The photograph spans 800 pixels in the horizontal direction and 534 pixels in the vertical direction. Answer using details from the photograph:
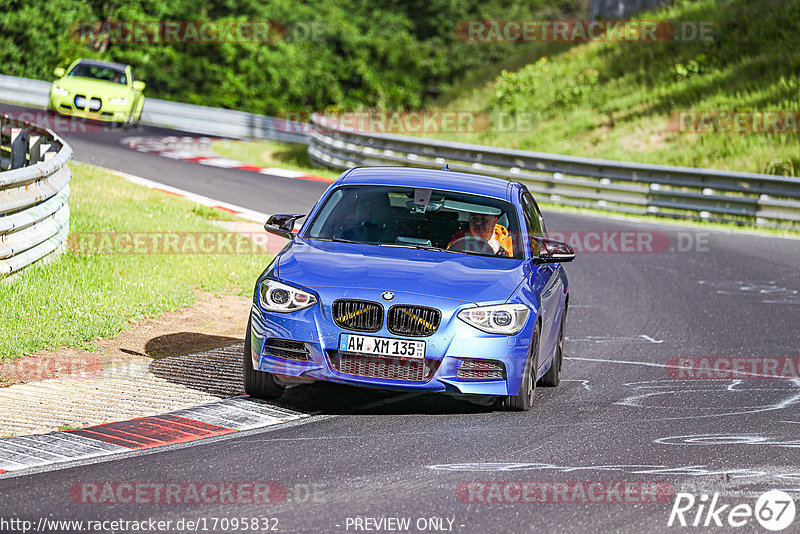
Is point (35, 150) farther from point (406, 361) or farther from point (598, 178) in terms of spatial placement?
point (598, 178)

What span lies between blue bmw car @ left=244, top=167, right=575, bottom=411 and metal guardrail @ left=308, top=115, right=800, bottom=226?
1460 cm

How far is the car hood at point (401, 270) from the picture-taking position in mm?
7391

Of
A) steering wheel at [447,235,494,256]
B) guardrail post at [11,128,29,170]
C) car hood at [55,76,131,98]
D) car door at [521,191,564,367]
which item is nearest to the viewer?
car door at [521,191,564,367]

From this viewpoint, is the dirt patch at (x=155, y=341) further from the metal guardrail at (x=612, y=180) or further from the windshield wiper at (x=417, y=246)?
the metal guardrail at (x=612, y=180)

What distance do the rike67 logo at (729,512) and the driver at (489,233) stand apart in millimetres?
3020

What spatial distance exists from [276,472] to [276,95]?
51.0 meters

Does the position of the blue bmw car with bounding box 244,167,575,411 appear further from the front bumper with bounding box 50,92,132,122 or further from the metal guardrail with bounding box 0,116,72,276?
the front bumper with bounding box 50,92,132,122

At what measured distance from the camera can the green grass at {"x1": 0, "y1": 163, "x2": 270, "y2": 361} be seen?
962 centimetres

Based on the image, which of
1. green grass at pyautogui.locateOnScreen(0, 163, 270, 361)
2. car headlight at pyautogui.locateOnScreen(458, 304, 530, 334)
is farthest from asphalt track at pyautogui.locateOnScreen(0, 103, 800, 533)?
green grass at pyautogui.locateOnScreen(0, 163, 270, 361)

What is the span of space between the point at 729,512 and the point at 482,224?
11.5 feet

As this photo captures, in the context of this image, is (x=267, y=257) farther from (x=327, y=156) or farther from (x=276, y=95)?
(x=276, y=95)

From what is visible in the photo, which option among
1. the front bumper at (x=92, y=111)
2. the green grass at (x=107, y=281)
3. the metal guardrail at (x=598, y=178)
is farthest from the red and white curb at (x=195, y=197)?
the front bumper at (x=92, y=111)

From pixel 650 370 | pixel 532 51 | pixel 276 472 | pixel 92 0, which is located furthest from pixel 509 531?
pixel 92 0

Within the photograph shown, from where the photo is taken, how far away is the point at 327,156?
92.2ft
